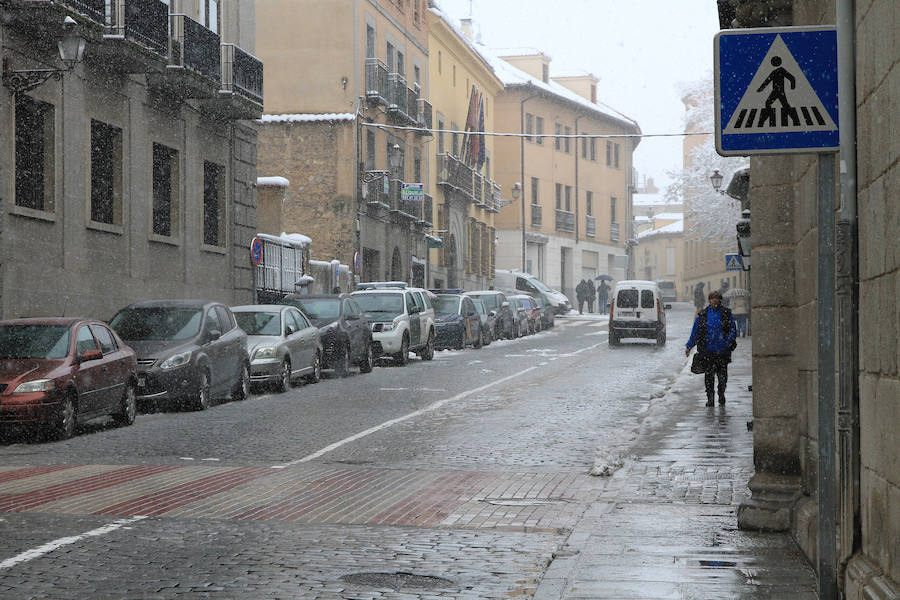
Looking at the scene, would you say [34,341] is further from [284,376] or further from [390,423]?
[284,376]

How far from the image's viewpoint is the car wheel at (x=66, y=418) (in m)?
13.9

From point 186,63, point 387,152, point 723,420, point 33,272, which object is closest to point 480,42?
point 387,152

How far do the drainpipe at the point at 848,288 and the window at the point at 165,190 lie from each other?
21.6 m

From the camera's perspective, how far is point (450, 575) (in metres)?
6.97

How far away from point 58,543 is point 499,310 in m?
32.3

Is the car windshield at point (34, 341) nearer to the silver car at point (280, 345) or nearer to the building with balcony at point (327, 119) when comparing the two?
the silver car at point (280, 345)

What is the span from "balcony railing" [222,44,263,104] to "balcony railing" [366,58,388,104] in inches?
473

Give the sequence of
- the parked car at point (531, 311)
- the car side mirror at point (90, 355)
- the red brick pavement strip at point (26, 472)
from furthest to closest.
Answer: the parked car at point (531, 311), the car side mirror at point (90, 355), the red brick pavement strip at point (26, 472)

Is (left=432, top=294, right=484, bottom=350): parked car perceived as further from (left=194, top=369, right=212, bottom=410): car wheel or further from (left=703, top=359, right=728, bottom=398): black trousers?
(left=703, top=359, right=728, bottom=398): black trousers

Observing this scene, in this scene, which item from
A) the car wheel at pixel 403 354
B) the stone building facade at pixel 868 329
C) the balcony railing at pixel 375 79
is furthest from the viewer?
the balcony railing at pixel 375 79

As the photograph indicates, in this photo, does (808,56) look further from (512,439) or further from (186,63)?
(186,63)

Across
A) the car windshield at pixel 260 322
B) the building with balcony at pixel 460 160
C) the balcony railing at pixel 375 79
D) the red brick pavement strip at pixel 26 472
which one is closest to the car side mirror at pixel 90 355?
the red brick pavement strip at pixel 26 472

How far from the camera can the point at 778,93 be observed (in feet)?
16.9

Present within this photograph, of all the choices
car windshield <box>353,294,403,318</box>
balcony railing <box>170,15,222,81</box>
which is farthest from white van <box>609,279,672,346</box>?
balcony railing <box>170,15,222,81</box>
